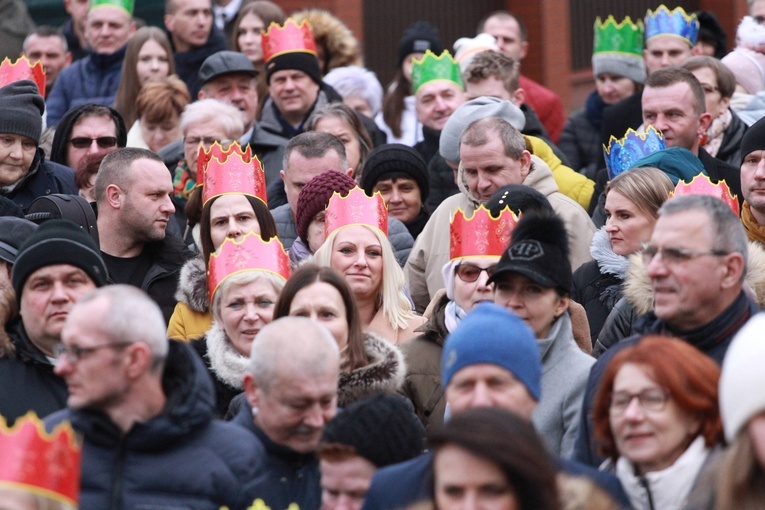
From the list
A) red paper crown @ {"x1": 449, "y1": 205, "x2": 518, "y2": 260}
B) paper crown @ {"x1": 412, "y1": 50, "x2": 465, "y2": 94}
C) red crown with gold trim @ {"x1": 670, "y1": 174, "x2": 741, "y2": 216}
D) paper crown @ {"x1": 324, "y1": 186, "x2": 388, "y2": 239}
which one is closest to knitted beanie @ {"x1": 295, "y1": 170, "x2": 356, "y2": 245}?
paper crown @ {"x1": 324, "y1": 186, "x2": 388, "y2": 239}

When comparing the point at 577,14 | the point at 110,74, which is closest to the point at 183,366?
the point at 110,74

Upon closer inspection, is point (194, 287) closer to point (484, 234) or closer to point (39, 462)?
point (484, 234)

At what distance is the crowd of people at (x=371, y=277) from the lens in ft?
16.4

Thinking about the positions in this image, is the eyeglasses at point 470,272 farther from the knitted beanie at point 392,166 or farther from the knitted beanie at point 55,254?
the knitted beanie at point 392,166

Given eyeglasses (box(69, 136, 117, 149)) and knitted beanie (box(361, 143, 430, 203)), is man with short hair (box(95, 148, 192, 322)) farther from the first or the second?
knitted beanie (box(361, 143, 430, 203))

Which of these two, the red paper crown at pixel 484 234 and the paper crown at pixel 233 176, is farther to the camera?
the paper crown at pixel 233 176

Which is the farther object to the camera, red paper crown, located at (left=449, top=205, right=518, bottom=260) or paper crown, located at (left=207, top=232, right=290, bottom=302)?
paper crown, located at (left=207, top=232, right=290, bottom=302)

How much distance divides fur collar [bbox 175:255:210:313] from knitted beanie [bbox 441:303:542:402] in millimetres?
2478

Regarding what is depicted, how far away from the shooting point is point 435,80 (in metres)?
10.4

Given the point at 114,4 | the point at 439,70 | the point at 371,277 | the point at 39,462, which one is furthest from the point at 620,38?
the point at 39,462

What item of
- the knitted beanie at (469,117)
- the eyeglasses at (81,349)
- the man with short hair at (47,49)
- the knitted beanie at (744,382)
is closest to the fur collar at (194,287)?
the knitted beanie at (469,117)

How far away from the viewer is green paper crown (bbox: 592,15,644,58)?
1102cm

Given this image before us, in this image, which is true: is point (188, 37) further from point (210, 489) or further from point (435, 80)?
point (210, 489)

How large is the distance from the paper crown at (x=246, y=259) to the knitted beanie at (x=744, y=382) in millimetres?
3003
